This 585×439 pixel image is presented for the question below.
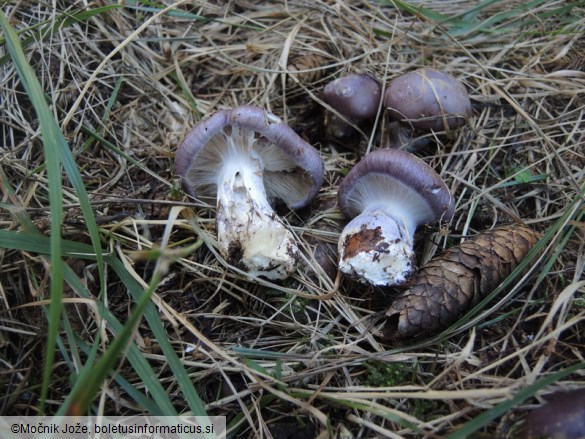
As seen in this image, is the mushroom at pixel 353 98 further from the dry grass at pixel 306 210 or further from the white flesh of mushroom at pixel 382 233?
the white flesh of mushroom at pixel 382 233

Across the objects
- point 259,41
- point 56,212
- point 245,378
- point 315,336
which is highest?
point 259,41

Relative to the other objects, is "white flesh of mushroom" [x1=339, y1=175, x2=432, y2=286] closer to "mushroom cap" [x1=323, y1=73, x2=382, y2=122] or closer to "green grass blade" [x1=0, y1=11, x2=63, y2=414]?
"mushroom cap" [x1=323, y1=73, x2=382, y2=122]

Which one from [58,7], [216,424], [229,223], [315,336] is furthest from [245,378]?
[58,7]

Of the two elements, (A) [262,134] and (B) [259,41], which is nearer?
(A) [262,134]

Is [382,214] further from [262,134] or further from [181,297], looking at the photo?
[181,297]

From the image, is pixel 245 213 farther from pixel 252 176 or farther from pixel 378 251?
pixel 378 251

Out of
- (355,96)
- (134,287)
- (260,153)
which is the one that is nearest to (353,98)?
(355,96)

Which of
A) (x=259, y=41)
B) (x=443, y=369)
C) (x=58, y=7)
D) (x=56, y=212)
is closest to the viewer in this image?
(x=56, y=212)
